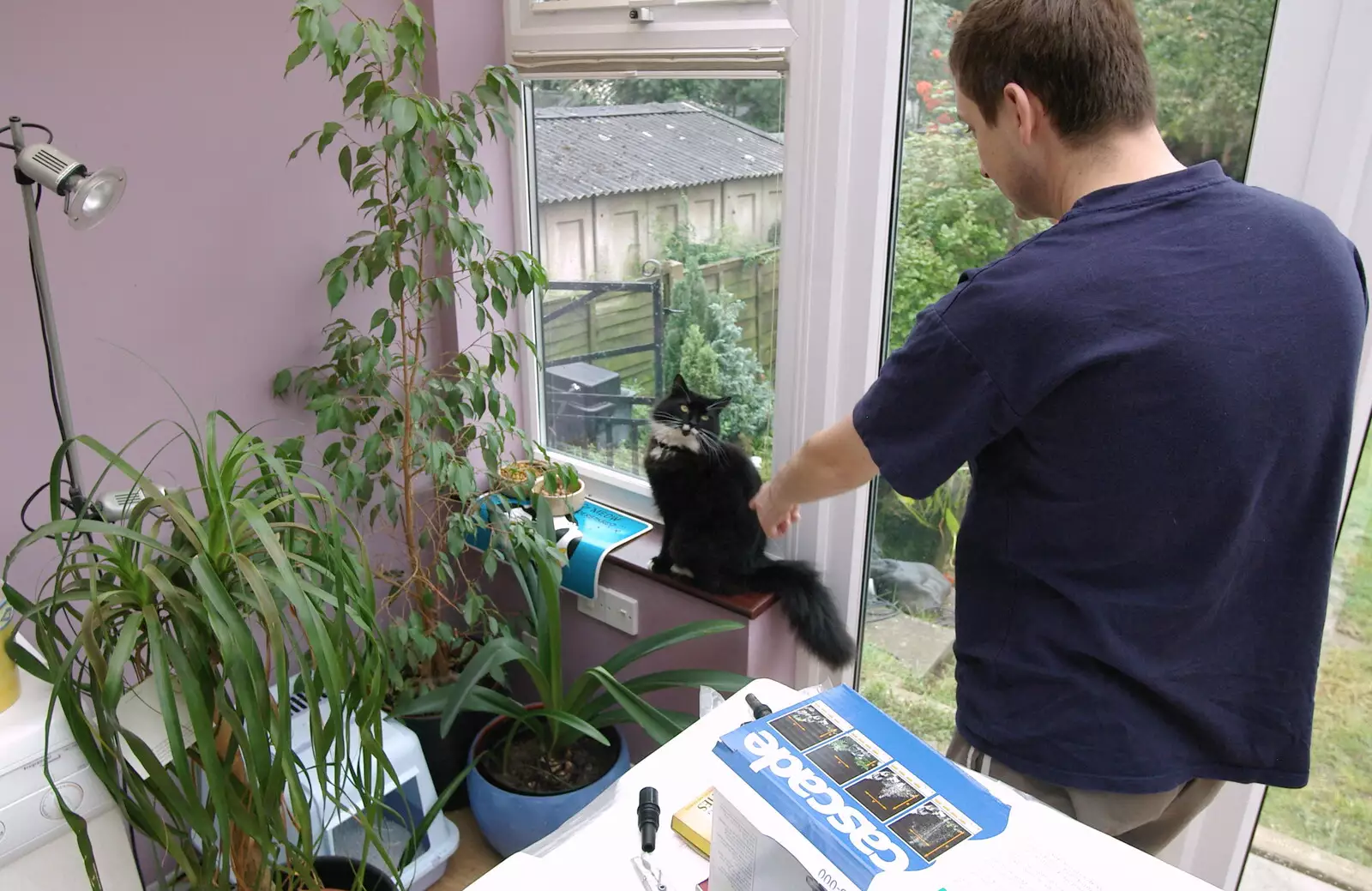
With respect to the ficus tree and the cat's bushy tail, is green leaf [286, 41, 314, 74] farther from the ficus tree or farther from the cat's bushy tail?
the cat's bushy tail

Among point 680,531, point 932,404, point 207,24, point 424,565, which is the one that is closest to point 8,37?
point 207,24

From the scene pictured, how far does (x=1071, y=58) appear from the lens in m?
0.88

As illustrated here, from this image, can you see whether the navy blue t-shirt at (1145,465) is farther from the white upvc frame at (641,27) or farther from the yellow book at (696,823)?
the white upvc frame at (641,27)

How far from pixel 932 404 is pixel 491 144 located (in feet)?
4.65

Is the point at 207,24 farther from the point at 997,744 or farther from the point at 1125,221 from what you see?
the point at 997,744

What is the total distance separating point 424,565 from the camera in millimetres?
2098

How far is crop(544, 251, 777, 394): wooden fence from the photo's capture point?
1801mm

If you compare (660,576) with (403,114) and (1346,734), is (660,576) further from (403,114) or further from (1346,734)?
(1346,734)

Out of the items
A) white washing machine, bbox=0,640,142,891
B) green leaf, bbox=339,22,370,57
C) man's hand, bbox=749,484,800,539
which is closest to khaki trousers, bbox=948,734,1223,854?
man's hand, bbox=749,484,800,539

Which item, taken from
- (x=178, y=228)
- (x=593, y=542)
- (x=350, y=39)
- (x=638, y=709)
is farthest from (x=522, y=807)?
(x=350, y=39)

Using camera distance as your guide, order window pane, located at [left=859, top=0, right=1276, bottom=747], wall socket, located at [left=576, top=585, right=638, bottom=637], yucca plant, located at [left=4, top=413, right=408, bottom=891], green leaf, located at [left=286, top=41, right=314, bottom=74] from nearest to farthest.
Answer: yucca plant, located at [left=4, top=413, right=408, bottom=891] < window pane, located at [left=859, top=0, right=1276, bottom=747] < green leaf, located at [left=286, top=41, right=314, bottom=74] < wall socket, located at [left=576, top=585, right=638, bottom=637]

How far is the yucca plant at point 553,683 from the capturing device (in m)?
1.61

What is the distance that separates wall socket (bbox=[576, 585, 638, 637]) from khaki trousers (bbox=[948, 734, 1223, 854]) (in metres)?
0.90

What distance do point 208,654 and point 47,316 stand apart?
0.59 metres
